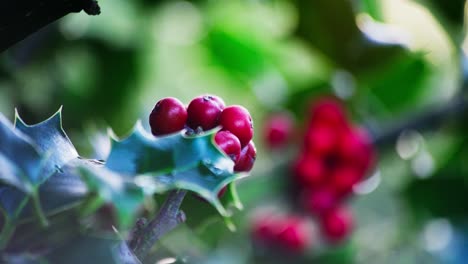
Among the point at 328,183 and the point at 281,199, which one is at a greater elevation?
the point at 328,183

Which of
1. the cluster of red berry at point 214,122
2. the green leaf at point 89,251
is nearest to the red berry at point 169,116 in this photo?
the cluster of red berry at point 214,122

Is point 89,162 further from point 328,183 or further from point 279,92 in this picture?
point 279,92

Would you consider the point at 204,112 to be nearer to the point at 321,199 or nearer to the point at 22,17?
the point at 22,17

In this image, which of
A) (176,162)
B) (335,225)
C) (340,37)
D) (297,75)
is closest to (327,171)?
(335,225)

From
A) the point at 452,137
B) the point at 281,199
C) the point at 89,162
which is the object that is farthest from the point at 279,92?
the point at 89,162

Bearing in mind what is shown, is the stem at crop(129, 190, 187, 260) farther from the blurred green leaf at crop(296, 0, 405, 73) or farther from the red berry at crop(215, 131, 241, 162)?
the blurred green leaf at crop(296, 0, 405, 73)

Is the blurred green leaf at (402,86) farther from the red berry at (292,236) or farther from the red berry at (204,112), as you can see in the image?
the red berry at (204,112)
